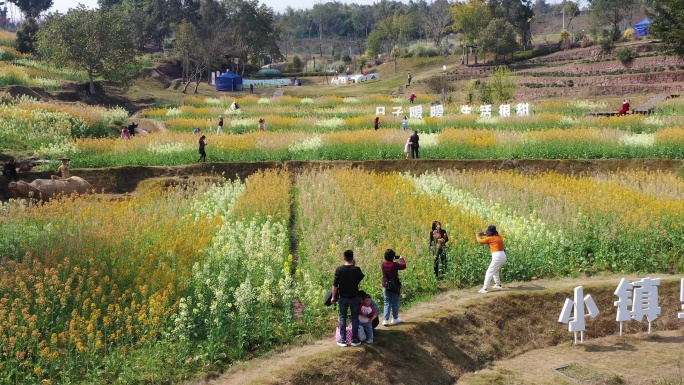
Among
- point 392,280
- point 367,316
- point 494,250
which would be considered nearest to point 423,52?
point 494,250

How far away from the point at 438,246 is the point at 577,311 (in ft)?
9.58

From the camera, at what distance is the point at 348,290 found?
9.52 metres

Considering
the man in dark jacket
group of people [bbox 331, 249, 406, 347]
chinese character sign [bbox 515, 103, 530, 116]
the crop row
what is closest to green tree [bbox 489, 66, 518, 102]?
chinese character sign [bbox 515, 103, 530, 116]

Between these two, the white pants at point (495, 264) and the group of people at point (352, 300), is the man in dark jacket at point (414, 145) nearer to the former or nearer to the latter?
the white pants at point (495, 264)

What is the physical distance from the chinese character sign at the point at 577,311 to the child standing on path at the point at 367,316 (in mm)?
3745

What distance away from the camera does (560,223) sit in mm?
14703

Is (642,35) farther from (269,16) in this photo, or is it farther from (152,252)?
(152,252)

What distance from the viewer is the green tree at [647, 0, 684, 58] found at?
1684 inches

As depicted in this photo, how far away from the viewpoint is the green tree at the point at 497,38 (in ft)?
217

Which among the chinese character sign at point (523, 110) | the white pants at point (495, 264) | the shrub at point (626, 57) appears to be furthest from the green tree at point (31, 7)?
the white pants at point (495, 264)

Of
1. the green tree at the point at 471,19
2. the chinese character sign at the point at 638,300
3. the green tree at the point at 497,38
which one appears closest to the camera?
the chinese character sign at the point at 638,300

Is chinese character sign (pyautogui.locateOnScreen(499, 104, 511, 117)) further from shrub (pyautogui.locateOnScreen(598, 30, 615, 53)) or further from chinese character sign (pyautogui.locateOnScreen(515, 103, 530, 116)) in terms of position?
shrub (pyautogui.locateOnScreen(598, 30, 615, 53))

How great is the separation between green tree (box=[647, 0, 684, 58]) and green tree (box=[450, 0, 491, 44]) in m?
28.3

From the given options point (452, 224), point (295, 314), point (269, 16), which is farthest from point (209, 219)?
point (269, 16)
